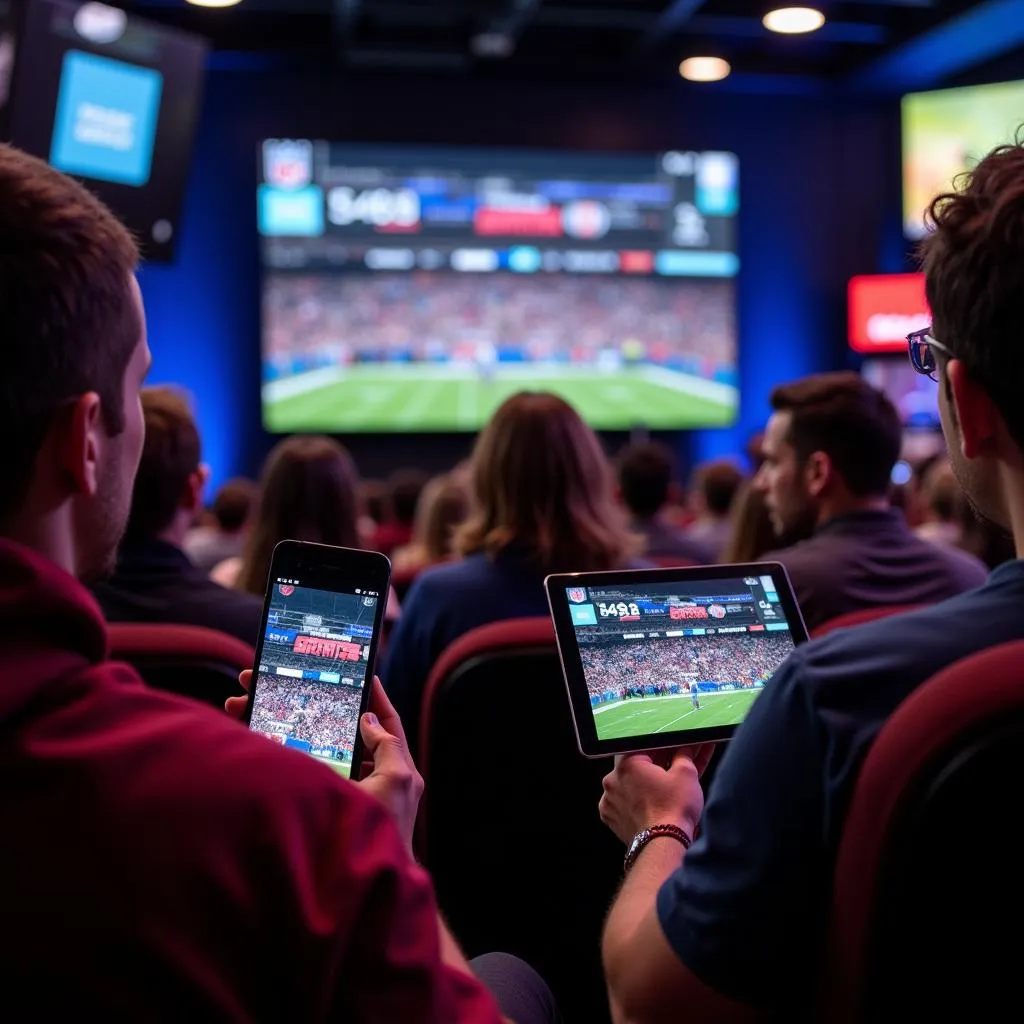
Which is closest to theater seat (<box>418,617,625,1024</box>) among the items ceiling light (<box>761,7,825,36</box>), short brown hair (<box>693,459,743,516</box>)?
short brown hair (<box>693,459,743,516</box>)

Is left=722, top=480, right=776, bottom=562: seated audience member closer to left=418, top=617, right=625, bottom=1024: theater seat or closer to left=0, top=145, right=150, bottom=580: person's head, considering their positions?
left=418, top=617, right=625, bottom=1024: theater seat

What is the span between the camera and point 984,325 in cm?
97

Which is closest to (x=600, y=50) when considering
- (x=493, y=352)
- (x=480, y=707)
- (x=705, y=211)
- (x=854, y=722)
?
(x=705, y=211)

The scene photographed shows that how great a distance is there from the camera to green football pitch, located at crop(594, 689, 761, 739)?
128 centimetres

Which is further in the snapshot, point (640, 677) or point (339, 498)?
point (339, 498)

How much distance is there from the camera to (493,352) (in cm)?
→ 923

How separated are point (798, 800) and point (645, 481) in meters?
3.30

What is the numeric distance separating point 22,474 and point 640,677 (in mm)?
740

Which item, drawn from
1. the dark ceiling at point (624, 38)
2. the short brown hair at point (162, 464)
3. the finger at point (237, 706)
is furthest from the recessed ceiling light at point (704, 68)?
the finger at point (237, 706)

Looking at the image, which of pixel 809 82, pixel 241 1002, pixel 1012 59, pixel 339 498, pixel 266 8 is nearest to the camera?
pixel 241 1002

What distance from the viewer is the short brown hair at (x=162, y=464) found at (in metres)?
2.19

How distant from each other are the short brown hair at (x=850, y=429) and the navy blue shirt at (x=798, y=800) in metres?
1.66

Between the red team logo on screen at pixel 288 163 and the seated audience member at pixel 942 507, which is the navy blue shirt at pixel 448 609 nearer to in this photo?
the seated audience member at pixel 942 507

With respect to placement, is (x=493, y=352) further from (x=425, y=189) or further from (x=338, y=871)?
(x=338, y=871)
